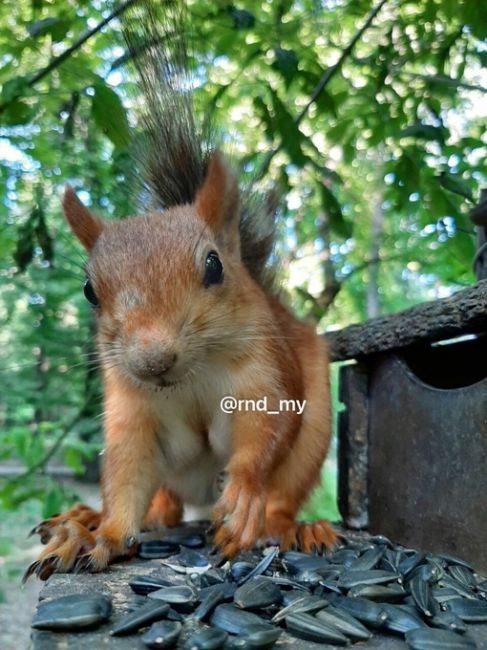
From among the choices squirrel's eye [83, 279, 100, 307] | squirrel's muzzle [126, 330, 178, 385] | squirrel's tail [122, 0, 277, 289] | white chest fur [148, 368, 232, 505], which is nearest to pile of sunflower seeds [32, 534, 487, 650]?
white chest fur [148, 368, 232, 505]

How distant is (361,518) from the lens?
1528 millimetres

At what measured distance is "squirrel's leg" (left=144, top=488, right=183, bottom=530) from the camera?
1.61 meters

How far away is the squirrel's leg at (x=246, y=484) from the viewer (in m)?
1.21

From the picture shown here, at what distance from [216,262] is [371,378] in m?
0.53

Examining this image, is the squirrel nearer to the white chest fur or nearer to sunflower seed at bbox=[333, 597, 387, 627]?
the white chest fur

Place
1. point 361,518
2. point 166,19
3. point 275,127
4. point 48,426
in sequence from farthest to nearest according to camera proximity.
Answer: point 48,426
point 275,127
point 361,518
point 166,19

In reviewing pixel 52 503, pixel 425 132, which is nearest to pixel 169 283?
pixel 425 132

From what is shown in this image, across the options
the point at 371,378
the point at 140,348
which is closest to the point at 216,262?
the point at 140,348

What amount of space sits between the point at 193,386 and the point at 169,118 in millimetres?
613

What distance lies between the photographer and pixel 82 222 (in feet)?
4.50

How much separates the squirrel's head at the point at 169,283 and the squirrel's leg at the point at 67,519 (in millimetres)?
336

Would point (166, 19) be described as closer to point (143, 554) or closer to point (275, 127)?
point (275, 127)

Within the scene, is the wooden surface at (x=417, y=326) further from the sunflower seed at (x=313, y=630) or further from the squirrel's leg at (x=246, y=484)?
the sunflower seed at (x=313, y=630)

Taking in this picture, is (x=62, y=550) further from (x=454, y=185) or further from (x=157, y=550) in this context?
(x=454, y=185)
